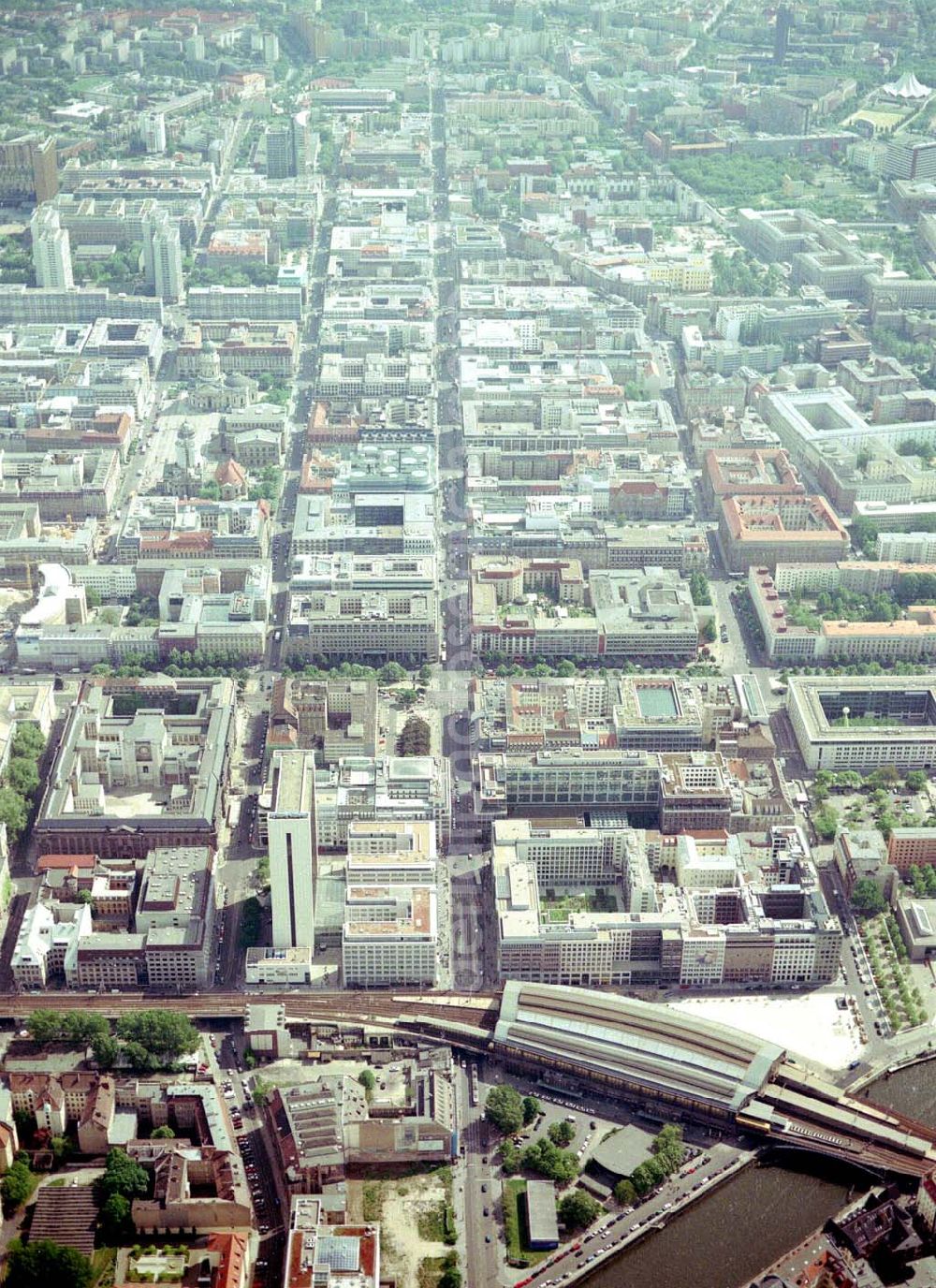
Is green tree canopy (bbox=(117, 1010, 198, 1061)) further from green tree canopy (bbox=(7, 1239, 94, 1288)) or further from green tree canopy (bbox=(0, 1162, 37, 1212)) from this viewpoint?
green tree canopy (bbox=(7, 1239, 94, 1288))

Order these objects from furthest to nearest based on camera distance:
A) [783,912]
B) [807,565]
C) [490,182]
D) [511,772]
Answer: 1. [490,182]
2. [807,565]
3. [511,772]
4. [783,912]

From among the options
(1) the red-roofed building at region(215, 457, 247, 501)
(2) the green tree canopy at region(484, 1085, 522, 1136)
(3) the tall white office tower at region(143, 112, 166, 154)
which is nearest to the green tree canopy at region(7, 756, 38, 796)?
(2) the green tree canopy at region(484, 1085, 522, 1136)

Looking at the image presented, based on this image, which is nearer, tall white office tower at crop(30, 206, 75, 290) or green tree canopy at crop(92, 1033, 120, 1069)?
green tree canopy at crop(92, 1033, 120, 1069)

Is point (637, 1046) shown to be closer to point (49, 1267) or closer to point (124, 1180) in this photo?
point (124, 1180)

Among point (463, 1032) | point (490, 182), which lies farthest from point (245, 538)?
point (490, 182)

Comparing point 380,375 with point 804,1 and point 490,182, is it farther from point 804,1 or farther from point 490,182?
point 804,1

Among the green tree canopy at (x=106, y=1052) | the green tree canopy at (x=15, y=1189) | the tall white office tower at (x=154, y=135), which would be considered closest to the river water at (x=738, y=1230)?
the green tree canopy at (x=15, y=1189)

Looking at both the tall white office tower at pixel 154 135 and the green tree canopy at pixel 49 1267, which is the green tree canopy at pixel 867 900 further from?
the tall white office tower at pixel 154 135
